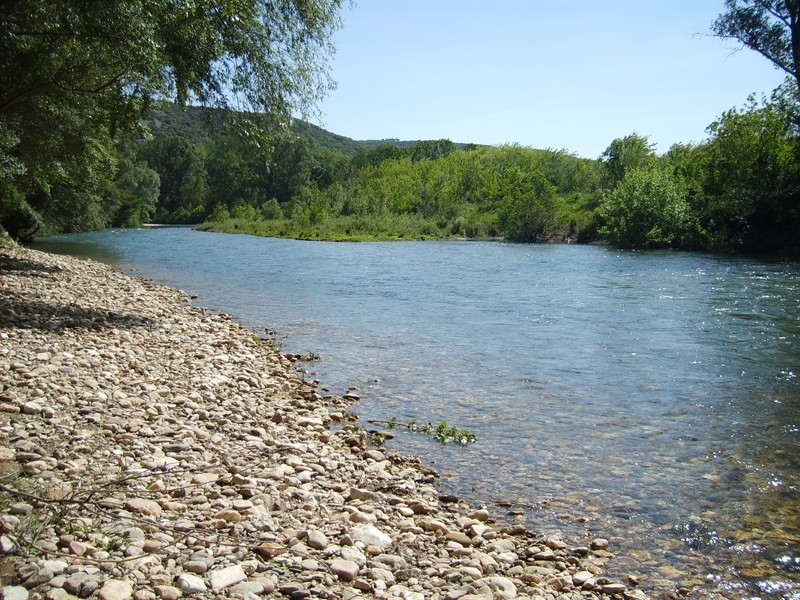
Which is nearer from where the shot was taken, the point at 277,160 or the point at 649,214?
the point at 649,214

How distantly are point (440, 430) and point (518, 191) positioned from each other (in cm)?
7145

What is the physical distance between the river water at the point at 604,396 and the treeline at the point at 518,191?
6631 millimetres

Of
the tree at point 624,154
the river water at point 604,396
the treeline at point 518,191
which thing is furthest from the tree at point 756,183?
the tree at point 624,154

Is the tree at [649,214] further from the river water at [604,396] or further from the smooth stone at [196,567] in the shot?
the smooth stone at [196,567]

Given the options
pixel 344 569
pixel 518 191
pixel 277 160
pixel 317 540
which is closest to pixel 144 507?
pixel 317 540

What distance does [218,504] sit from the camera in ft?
19.6

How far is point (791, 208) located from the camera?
47.5 meters

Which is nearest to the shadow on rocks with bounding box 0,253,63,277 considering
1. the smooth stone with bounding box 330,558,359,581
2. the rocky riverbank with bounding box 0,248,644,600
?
the rocky riverbank with bounding box 0,248,644,600

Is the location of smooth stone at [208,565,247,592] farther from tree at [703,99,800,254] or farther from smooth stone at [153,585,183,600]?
tree at [703,99,800,254]

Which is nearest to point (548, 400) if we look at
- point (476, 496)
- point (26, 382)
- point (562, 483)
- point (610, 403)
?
point (610, 403)

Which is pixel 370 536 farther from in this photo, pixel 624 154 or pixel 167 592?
pixel 624 154

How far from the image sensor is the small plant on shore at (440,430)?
9.30m

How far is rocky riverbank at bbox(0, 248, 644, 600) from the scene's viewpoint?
4.65 metres

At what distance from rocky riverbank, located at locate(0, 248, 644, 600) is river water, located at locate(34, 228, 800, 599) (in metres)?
0.73
